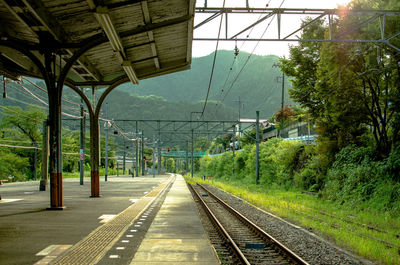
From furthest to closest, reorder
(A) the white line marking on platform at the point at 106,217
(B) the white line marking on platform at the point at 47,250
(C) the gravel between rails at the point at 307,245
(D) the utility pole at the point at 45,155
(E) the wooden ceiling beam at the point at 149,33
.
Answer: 1. (D) the utility pole at the point at 45,155
2. (A) the white line marking on platform at the point at 106,217
3. (E) the wooden ceiling beam at the point at 149,33
4. (C) the gravel between rails at the point at 307,245
5. (B) the white line marking on platform at the point at 47,250

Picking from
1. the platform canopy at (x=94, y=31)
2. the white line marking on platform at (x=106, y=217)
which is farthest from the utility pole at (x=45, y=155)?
the white line marking on platform at (x=106, y=217)

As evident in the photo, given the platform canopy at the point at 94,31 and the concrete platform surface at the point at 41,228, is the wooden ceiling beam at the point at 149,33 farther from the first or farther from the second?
the concrete platform surface at the point at 41,228

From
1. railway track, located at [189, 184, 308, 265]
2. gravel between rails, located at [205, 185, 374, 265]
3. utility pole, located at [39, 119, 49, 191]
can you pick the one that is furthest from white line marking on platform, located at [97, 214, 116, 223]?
utility pole, located at [39, 119, 49, 191]

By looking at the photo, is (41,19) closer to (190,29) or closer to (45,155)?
(190,29)

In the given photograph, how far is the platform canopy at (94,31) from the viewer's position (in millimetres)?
10992

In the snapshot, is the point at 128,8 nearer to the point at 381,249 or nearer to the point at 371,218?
the point at 381,249

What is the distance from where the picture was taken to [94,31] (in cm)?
1350

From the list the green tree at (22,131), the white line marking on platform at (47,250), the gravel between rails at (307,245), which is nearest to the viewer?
the white line marking on platform at (47,250)

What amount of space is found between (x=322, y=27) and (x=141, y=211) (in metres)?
18.6

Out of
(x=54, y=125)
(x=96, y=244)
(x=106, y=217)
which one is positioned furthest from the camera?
(x=54, y=125)

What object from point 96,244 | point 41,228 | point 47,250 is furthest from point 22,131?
point 47,250

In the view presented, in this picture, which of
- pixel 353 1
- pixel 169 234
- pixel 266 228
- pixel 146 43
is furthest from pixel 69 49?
pixel 353 1

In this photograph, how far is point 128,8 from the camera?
11.7m

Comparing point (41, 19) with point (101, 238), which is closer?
point (101, 238)
